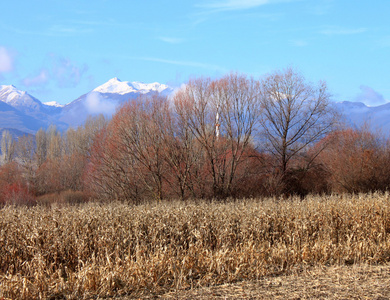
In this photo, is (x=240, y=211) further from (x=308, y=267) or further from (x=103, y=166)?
(x=103, y=166)

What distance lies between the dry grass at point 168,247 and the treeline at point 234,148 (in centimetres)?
1734

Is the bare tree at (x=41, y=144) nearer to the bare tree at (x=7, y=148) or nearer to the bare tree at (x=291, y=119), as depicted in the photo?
the bare tree at (x=7, y=148)

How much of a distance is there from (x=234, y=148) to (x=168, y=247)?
23.1 metres

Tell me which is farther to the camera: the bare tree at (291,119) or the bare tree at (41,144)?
the bare tree at (41,144)

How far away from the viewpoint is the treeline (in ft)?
101

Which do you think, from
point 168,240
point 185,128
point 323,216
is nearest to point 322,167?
point 185,128

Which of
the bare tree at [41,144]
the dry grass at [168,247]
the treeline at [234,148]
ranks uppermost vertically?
the bare tree at [41,144]

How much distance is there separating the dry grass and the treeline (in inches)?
683

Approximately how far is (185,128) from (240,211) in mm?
18437

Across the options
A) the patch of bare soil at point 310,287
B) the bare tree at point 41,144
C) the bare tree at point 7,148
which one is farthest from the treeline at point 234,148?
the bare tree at point 7,148

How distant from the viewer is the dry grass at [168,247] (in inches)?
243

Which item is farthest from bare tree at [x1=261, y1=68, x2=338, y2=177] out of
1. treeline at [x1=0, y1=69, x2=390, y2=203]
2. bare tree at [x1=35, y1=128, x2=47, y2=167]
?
bare tree at [x1=35, y1=128, x2=47, y2=167]

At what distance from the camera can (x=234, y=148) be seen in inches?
1267

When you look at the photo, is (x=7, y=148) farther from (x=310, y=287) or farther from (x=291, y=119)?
(x=310, y=287)
